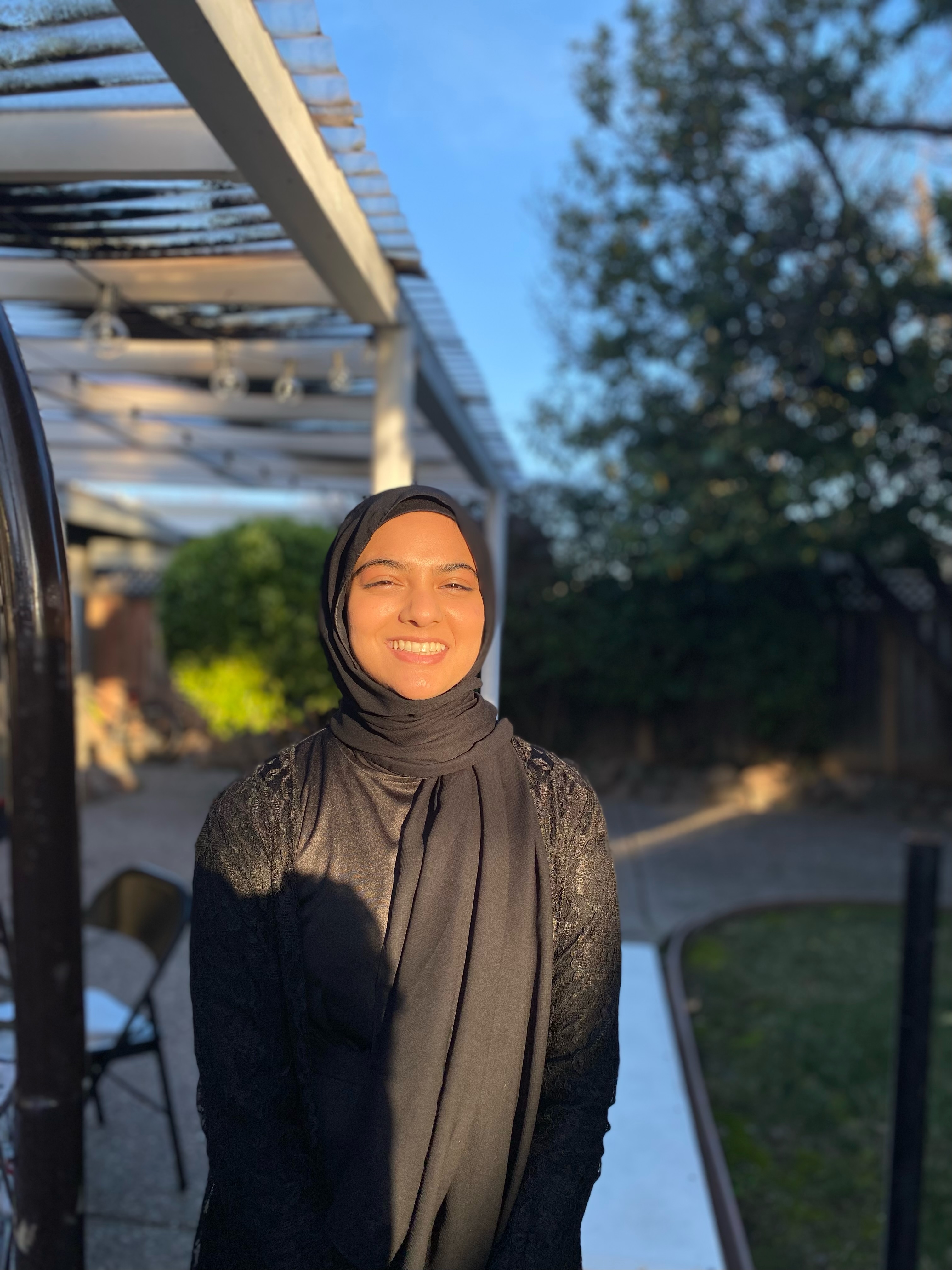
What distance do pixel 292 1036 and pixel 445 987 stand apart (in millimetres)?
246

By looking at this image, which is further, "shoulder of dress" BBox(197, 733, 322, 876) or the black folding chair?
the black folding chair

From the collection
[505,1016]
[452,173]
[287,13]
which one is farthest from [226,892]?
[452,173]

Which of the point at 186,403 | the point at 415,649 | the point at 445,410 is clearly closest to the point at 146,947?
the point at 415,649

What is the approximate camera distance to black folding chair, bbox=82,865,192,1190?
104 inches

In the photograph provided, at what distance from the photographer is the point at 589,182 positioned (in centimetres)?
799

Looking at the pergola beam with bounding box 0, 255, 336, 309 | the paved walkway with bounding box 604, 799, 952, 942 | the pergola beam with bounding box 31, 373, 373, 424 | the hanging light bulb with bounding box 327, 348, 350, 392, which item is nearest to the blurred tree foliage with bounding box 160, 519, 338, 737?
the pergola beam with bounding box 31, 373, 373, 424

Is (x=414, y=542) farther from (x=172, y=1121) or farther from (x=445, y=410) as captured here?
(x=445, y=410)

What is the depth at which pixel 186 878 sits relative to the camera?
20.4 feet

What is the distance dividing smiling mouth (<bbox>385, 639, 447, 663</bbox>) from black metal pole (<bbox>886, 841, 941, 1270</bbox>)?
6.44 ft

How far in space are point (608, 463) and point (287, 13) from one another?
6874 mm

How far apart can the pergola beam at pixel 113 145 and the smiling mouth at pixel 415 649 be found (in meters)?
1.50

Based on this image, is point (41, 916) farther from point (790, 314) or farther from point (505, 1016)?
point (790, 314)

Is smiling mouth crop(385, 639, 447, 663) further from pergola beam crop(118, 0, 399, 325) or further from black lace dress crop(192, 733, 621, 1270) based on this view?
pergola beam crop(118, 0, 399, 325)

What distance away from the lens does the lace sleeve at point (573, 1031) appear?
55.1 inches
